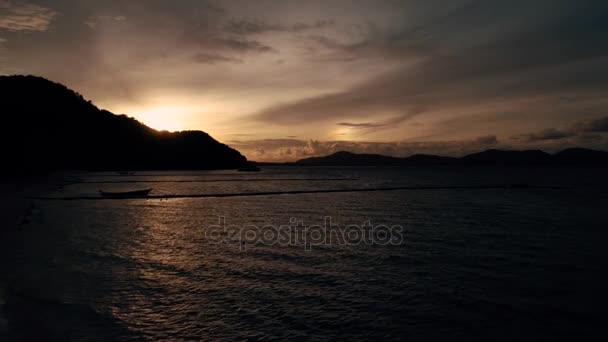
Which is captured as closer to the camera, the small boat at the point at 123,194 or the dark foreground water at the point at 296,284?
the dark foreground water at the point at 296,284

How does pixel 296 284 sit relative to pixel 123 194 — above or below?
below

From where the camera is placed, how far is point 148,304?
1550cm

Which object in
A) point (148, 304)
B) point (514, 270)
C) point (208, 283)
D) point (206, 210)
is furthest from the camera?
point (206, 210)

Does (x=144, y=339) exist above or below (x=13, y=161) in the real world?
below

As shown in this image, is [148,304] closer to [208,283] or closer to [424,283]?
[208,283]

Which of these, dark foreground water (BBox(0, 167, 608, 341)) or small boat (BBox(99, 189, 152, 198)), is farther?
small boat (BBox(99, 189, 152, 198))

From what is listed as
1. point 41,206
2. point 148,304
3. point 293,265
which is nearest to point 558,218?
point 293,265

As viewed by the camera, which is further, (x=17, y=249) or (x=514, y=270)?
(x=17, y=249)

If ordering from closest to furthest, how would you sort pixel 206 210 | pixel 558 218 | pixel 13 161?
1. pixel 558 218
2. pixel 206 210
3. pixel 13 161

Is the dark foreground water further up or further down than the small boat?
further down

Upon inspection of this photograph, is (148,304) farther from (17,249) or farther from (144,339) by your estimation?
(17,249)

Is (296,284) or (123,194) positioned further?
(123,194)

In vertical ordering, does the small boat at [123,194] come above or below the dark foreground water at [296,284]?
above

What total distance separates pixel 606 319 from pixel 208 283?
1752 centimetres
